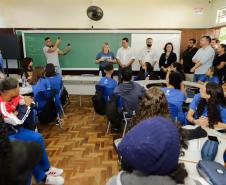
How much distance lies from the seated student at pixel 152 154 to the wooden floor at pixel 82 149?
1.92 meters

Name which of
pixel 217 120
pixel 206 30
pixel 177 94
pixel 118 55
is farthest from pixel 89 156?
pixel 206 30

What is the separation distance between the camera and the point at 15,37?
6387 mm

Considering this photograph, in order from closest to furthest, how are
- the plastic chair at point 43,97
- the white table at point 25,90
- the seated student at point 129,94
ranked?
the seated student at point 129,94 → the plastic chair at point 43,97 → the white table at point 25,90

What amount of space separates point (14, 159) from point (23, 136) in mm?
1079

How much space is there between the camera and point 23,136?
2350 mm

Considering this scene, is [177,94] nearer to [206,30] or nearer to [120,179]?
[120,179]

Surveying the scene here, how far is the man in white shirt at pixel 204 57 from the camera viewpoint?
15.7 feet

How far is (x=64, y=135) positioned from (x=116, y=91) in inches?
49.8

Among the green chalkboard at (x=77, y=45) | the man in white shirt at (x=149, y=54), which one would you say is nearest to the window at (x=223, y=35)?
the man in white shirt at (x=149, y=54)

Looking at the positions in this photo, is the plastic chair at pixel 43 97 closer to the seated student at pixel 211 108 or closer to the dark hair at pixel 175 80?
the dark hair at pixel 175 80

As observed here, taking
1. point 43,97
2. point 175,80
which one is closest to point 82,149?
point 43,97

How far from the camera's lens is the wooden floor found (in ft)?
8.87

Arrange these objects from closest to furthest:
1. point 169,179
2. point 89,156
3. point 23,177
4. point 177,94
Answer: point 169,179
point 23,177
point 177,94
point 89,156

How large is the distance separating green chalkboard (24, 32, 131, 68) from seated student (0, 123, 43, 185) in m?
5.35
